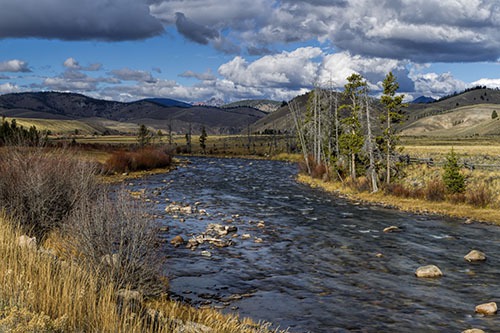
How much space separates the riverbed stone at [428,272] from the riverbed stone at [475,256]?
295 cm

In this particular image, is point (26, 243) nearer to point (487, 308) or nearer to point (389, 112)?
point (487, 308)

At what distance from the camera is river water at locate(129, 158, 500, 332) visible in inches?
522

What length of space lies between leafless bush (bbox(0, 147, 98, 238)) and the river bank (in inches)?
929

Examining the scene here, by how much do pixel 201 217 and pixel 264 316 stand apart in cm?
1654

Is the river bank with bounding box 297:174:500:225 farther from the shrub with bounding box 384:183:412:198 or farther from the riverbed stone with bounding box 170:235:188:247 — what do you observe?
the riverbed stone with bounding box 170:235:188:247

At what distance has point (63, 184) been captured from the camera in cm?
1747

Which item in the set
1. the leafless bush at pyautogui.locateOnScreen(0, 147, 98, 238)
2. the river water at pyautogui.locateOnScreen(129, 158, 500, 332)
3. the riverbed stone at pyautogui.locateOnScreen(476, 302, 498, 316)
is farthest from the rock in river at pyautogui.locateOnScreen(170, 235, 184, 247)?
the riverbed stone at pyautogui.locateOnScreen(476, 302, 498, 316)

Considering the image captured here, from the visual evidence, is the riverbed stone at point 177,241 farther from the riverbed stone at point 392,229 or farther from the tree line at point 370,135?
the tree line at point 370,135

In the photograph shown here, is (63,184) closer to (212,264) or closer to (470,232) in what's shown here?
(212,264)

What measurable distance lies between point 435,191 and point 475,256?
1730 cm

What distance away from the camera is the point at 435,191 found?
35938 mm

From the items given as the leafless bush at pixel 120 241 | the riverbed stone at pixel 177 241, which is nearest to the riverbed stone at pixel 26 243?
the leafless bush at pixel 120 241

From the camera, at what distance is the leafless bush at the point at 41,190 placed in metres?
16.4

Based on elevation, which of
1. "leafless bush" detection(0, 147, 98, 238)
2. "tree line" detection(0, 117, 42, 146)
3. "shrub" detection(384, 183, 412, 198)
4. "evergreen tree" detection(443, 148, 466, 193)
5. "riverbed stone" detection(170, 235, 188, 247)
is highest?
"tree line" detection(0, 117, 42, 146)
